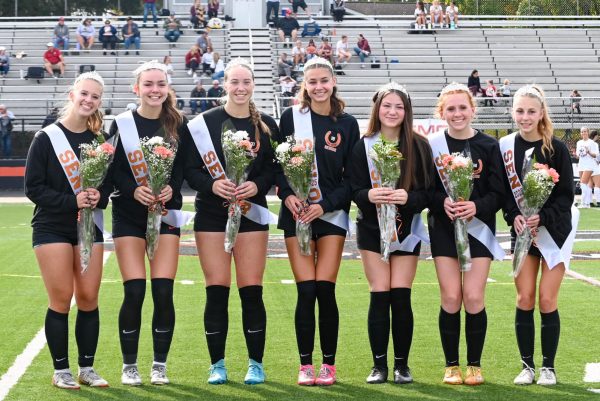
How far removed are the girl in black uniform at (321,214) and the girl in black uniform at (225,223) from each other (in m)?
0.18

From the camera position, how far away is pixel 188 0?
129 feet

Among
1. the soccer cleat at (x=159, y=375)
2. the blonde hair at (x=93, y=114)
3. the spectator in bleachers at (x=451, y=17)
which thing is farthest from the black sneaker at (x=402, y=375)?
the spectator in bleachers at (x=451, y=17)

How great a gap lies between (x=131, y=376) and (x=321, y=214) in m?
1.44

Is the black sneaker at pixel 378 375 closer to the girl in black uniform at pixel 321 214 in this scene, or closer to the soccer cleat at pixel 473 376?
the girl in black uniform at pixel 321 214

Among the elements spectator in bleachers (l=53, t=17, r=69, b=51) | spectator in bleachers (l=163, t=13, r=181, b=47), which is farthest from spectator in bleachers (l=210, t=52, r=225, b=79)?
spectator in bleachers (l=53, t=17, r=69, b=51)

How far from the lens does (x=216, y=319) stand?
6.69 meters

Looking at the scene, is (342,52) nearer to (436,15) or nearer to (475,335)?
(436,15)

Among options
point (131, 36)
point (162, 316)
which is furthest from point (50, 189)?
point (131, 36)

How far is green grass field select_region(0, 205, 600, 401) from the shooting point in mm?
6273

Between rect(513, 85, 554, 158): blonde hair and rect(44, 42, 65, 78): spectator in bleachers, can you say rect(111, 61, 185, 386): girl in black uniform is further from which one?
rect(44, 42, 65, 78): spectator in bleachers

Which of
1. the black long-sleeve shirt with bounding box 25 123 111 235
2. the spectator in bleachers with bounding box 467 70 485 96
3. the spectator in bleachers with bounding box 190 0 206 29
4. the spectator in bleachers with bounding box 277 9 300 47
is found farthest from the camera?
the spectator in bleachers with bounding box 190 0 206 29

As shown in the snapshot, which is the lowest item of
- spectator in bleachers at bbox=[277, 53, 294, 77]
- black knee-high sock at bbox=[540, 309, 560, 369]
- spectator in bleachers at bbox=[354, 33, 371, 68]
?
black knee-high sock at bbox=[540, 309, 560, 369]

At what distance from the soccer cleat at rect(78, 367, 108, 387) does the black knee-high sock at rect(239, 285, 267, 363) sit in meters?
0.88

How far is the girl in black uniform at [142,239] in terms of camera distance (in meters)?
6.54
